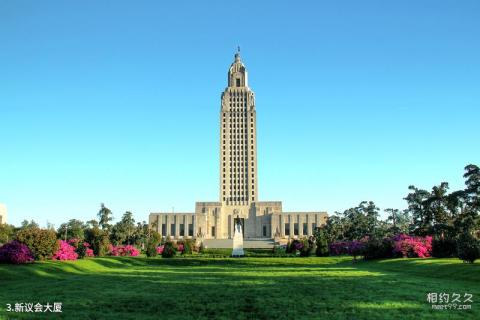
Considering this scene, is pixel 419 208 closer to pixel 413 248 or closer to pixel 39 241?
pixel 413 248

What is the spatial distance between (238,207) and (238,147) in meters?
18.3

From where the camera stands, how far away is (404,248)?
129 feet

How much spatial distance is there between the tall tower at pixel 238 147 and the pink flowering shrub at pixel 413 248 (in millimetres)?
102538

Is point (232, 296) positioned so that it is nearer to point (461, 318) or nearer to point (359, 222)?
point (461, 318)

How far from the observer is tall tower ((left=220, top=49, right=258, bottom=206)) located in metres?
143

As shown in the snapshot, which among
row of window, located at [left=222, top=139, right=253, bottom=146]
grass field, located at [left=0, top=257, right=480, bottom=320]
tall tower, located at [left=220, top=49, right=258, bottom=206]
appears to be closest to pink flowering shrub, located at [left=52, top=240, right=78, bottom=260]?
grass field, located at [left=0, top=257, right=480, bottom=320]

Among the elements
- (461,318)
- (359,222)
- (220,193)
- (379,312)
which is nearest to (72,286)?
(379,312)

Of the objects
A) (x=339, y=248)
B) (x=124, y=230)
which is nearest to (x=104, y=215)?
(x=124, y=230)

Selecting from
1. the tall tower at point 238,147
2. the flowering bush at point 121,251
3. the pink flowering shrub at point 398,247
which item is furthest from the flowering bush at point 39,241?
the tall tower at point 238,147

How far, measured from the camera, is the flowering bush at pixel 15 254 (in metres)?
26.9

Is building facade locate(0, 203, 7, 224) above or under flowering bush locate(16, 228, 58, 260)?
above

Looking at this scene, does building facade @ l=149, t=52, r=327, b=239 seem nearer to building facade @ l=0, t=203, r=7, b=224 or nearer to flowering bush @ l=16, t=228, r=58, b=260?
building facade @ l=0, t=203, r=7, b=224

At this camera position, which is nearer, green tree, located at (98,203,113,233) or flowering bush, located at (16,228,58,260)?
flowering bush, located at (16,228,58,260)

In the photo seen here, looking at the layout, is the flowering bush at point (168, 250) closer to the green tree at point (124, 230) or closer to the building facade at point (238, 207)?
the green tree at point (124, 230)
